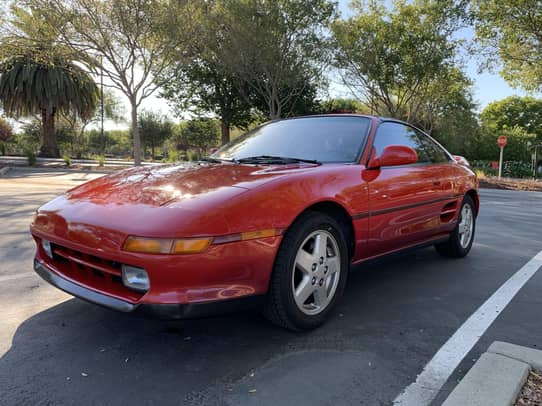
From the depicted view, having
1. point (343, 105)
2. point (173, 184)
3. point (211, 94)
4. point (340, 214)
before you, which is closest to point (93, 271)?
point (173, 184)

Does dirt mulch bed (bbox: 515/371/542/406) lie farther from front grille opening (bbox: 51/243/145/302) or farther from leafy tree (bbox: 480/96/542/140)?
leafy tree (bbox: 480/96/542/140)

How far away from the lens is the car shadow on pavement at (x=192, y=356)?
5.99ft

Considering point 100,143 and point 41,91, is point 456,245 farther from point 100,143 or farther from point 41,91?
point 100,143

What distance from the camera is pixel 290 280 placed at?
225 cm

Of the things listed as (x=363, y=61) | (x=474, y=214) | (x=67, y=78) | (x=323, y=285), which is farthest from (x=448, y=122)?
(x=323, y=285)

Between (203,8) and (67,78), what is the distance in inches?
450

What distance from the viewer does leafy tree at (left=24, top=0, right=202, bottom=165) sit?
13.1 m

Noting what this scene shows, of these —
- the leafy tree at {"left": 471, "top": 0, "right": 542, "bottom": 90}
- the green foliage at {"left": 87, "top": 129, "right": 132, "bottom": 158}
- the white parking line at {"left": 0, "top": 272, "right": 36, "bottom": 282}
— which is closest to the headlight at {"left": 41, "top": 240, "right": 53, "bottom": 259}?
the white parking line at {"left": 0, "top": 272, "right": 36, "bottom": 282}

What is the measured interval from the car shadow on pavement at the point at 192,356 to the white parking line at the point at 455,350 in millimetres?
80

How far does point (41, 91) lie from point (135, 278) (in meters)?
24.2

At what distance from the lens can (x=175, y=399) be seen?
1.78 m

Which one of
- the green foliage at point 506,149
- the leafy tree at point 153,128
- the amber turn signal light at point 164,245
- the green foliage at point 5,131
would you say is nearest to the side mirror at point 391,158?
the amber turn signal light at point 164,245

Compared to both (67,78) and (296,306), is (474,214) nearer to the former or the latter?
(296,306)

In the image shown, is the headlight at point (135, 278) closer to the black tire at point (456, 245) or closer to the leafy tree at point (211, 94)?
the black tire at point (456, 245)
